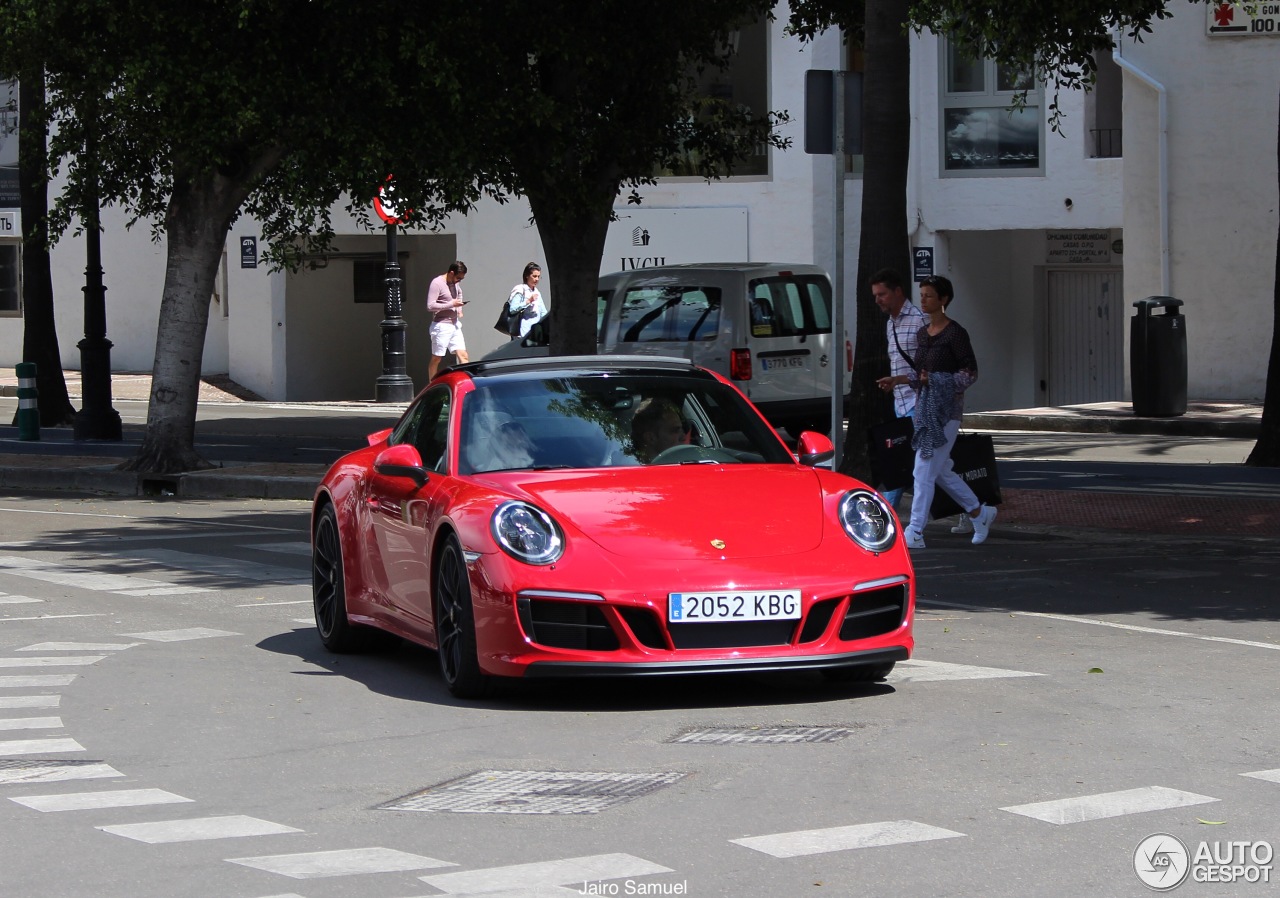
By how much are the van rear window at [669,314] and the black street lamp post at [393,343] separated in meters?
12.4

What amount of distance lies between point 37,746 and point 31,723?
0.53 meters

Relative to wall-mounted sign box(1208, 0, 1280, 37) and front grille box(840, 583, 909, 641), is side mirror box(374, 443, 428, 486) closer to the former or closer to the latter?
front grille box(840, 583, 909, 641)

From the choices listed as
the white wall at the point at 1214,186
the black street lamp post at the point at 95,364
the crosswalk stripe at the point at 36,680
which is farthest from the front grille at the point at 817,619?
the white wall at the point at 1214,186

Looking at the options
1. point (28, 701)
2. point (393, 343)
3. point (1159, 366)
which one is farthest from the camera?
point (393, 343)

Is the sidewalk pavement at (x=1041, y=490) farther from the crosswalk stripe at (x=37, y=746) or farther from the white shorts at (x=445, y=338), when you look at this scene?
the crosswalk stripe at (x=37, y=746)

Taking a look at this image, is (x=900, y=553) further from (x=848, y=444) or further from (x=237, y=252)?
(x=237, y=252)

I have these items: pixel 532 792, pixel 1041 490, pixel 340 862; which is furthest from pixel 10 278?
pixel 340 862

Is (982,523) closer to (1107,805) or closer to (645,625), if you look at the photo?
(645,625)

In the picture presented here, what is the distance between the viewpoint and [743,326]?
2114cm

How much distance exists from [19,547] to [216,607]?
4170mm

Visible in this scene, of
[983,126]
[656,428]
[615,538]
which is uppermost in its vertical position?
[983,126]

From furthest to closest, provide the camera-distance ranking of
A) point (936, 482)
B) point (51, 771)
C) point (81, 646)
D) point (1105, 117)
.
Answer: point (1105, 117), point (936, 482), point (81, 646), point (51, 771)

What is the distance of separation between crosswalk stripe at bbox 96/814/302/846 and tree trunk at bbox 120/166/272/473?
14.8m

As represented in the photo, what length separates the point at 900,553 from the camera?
832 cm
